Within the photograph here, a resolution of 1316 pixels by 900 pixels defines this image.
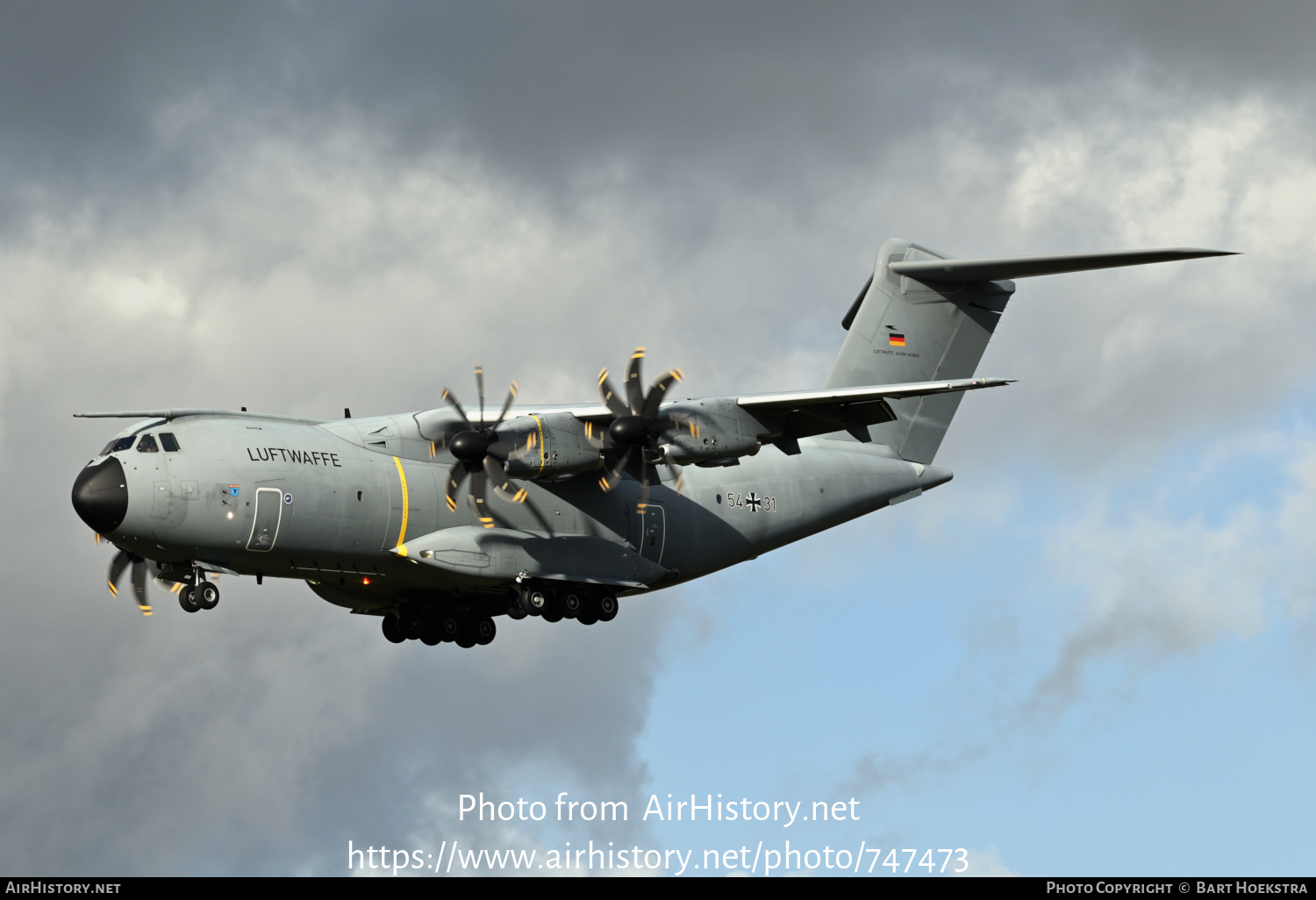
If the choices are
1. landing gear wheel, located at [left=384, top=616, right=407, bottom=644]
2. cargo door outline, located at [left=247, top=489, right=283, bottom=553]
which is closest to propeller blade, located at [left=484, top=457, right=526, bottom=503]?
cargo door outline, located at [left=247, top=489, right=283, bottom=553]

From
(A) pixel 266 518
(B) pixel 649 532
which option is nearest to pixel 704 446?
(B) pixel 649 532

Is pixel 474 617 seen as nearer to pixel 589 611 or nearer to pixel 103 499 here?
pixel 589 611

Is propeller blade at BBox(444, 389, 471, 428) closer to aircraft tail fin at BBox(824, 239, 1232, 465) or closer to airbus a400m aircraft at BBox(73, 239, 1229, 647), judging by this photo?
airbus a400m aircraft at BBox(73, 239, 1229, 647)

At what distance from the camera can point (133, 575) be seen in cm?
2627

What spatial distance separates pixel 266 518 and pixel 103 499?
88.7 inches

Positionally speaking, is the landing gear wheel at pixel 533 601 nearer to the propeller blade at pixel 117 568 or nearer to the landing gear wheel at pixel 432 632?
the landing gear wheel at pixel 432 632

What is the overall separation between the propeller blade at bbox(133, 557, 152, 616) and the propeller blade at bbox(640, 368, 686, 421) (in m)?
8.44

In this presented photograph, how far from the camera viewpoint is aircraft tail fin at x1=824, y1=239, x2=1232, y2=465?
31.1 m

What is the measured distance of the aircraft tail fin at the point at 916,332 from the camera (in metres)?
31.1

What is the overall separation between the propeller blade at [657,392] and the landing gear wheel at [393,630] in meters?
6.32

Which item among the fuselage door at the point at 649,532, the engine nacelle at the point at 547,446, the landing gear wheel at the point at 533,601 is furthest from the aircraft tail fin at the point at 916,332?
the landing gear wheel at the point at 533,601
